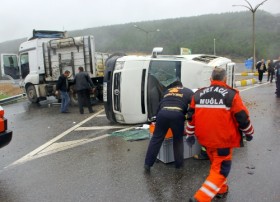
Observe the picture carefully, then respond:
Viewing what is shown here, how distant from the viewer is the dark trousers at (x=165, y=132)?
494 cm

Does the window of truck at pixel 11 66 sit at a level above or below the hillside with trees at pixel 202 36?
below

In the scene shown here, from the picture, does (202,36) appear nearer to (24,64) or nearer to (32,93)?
(24,64)

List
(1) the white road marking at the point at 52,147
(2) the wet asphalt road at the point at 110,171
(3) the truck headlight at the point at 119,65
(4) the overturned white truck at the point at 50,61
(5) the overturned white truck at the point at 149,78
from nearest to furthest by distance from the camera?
1. (2) the wet asphalt road at the point at 110,171
2. (1) the white road marking at the point at 52,147
3. (5) the overturned white truck at the point at 149,78
4. (3) the truck headlight at the point at 119,65
5. (4) the overturned white truck at the point at 50,61

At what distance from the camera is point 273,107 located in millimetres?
10633

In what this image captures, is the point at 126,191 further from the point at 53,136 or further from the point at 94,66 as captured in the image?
the point at 94,66

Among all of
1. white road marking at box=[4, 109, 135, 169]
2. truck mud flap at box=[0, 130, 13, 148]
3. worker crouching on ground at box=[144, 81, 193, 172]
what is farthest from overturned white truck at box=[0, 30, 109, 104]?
Result: worker crouching on ground at box=[144, 81, 193, 172]

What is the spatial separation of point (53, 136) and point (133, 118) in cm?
201

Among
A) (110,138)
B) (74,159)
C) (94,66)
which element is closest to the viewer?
(74,159)

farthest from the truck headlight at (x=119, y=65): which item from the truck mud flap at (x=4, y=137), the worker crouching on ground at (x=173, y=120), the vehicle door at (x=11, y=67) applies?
the vehicle door at (x=11, y=67)

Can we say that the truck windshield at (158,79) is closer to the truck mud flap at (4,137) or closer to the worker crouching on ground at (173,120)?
the worker crouching on ground at (173,120)

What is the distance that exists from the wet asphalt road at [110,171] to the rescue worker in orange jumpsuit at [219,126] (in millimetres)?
505

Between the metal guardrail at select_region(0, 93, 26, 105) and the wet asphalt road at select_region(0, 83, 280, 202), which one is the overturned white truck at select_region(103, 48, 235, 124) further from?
the metal guardrail at select_region(0, 93, 26, 105)

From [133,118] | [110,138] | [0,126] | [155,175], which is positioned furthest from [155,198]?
[133,118]

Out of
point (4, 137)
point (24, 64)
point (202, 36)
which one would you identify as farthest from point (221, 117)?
point (202, 36)
